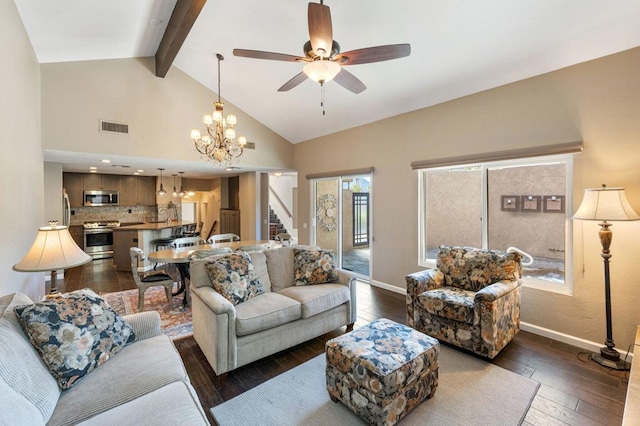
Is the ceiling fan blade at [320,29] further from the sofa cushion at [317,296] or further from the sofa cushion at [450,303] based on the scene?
the sofa cushion at [450,303]

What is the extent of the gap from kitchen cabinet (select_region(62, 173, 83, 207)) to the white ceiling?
4.63m

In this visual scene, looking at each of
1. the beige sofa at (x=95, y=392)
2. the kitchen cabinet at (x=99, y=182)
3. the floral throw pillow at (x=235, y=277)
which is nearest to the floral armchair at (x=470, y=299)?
the floral throw pillow at (x=235, y=277)

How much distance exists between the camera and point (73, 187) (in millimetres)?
7574

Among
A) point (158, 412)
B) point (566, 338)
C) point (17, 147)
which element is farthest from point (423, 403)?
point (17, 147)

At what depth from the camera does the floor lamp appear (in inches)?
99.2

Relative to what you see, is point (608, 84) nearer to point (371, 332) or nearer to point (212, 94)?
point (371, 332)

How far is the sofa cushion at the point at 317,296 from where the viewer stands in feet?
9.45

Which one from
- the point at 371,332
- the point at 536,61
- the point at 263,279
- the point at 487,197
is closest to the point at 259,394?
the point at 371,332

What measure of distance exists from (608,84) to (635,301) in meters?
2.13

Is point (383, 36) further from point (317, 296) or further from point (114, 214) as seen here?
point (114, 214)

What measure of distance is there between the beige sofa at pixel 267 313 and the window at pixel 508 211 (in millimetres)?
1958

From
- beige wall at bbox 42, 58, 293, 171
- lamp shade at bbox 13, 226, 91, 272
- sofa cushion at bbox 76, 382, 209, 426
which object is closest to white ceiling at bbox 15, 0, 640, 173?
beige wall at bbox 42, 58, 293, 171

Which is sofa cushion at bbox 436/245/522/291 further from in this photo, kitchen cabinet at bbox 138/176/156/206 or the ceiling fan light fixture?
kitchen cabinet at bbox 138/176/156/206

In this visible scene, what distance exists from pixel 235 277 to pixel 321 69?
206 centimetres
